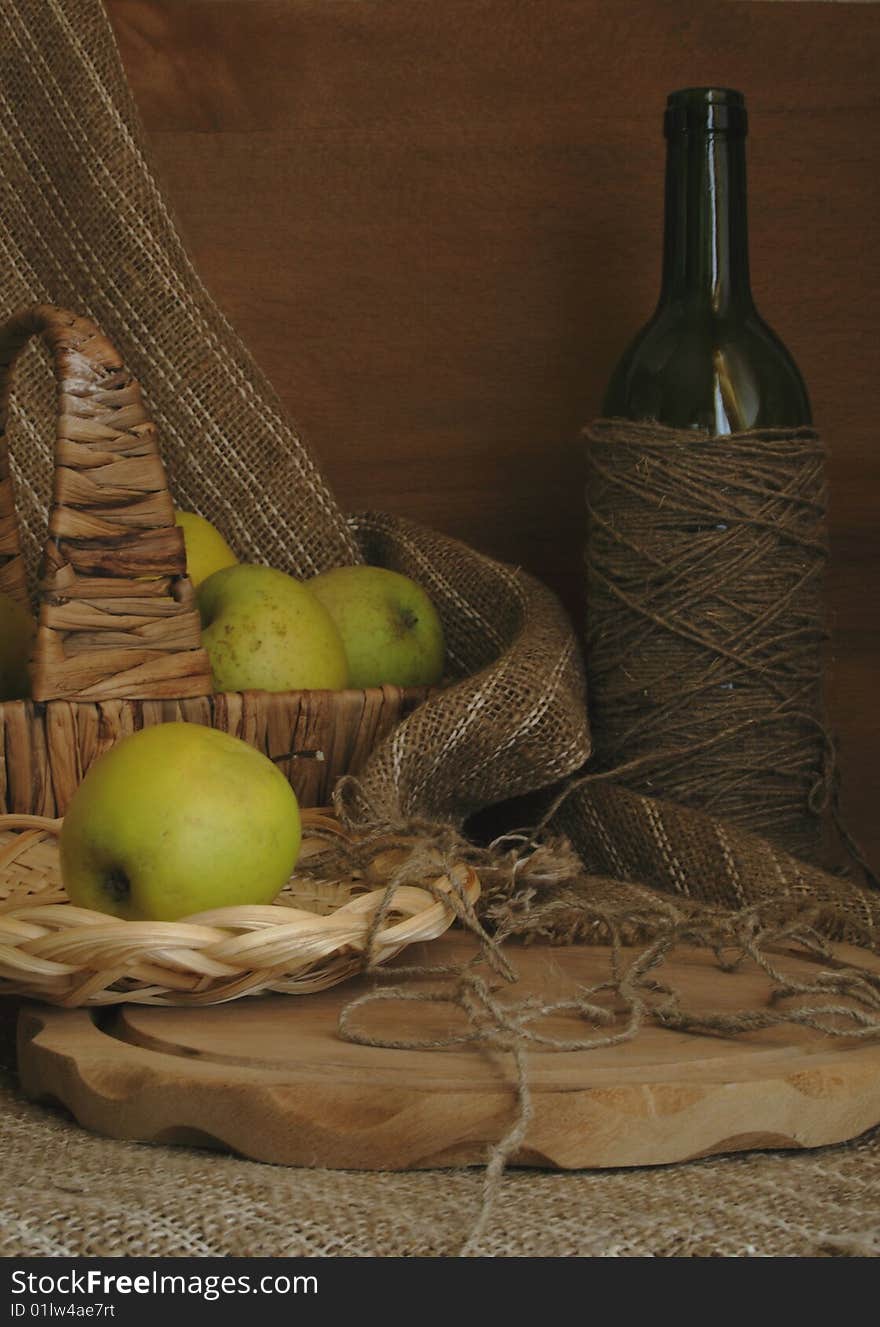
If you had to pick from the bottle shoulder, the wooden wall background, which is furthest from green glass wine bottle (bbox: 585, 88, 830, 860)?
Result: the wooden wall background

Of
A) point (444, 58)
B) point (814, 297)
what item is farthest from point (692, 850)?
point (444, 58)

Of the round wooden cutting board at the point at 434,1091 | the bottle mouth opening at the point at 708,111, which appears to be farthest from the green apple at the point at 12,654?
the bottle mouth opening at the point at 708,111

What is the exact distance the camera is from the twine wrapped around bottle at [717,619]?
954 mm

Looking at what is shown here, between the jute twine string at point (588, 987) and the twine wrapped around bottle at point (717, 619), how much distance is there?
0.51 ft

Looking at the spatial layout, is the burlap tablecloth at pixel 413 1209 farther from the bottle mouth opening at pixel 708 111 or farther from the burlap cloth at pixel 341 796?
the bottle mouth opening at pixel 708 111

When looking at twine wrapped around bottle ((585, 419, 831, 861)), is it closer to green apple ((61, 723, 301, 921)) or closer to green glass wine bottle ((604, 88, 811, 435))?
green glass wine bottle ((604, 88, 811, 435))

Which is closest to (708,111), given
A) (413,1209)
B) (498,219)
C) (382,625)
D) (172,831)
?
(498,219)

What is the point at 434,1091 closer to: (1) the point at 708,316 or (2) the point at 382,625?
(2) the point at 382,625

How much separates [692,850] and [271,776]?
1.06 ft

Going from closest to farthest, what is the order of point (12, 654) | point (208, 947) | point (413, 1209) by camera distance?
point (413, 1209) → point (208, 947) → point (12, 654)

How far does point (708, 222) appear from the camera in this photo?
39.1 inches

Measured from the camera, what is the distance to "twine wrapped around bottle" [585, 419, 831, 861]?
0.95 m

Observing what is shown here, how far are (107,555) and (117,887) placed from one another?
21 cm
